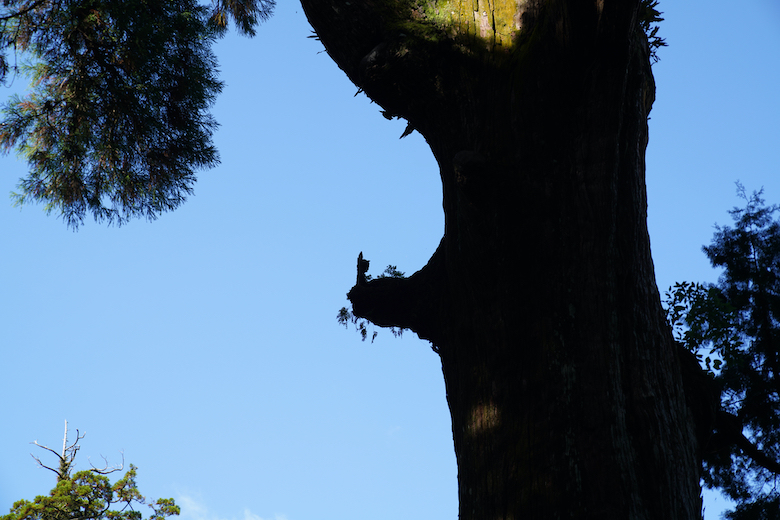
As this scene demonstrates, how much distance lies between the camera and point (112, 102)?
5.12 metres

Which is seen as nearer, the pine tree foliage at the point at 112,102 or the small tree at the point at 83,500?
the pine tree foliage at the point at 112,102

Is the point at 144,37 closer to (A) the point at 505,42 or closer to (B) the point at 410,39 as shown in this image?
(B) the point at 410,39

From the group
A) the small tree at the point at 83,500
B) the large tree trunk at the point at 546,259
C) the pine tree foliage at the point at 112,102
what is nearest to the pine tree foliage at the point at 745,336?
the large tree trunk at the point at 546,259

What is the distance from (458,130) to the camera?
2.93 meters

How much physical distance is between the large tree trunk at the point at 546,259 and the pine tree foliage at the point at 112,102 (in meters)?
2.90

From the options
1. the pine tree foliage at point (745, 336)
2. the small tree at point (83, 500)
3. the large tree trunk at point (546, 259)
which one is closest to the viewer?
the large tree trunk at point (546, 259)

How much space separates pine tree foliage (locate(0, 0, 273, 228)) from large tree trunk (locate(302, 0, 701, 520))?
9.52ft

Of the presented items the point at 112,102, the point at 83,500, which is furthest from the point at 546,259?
the point at 83,500

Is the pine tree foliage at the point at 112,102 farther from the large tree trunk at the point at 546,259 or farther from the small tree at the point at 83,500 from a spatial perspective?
the small tree at the point at 83,500

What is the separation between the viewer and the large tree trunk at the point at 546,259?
2309 millimetres

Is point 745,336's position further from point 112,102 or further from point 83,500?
point 83,500

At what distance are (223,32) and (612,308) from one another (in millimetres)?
5769

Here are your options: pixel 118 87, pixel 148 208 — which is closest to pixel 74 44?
pixel 118 87

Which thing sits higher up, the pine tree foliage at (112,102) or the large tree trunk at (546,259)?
the pine tree foliage at (112,102)
